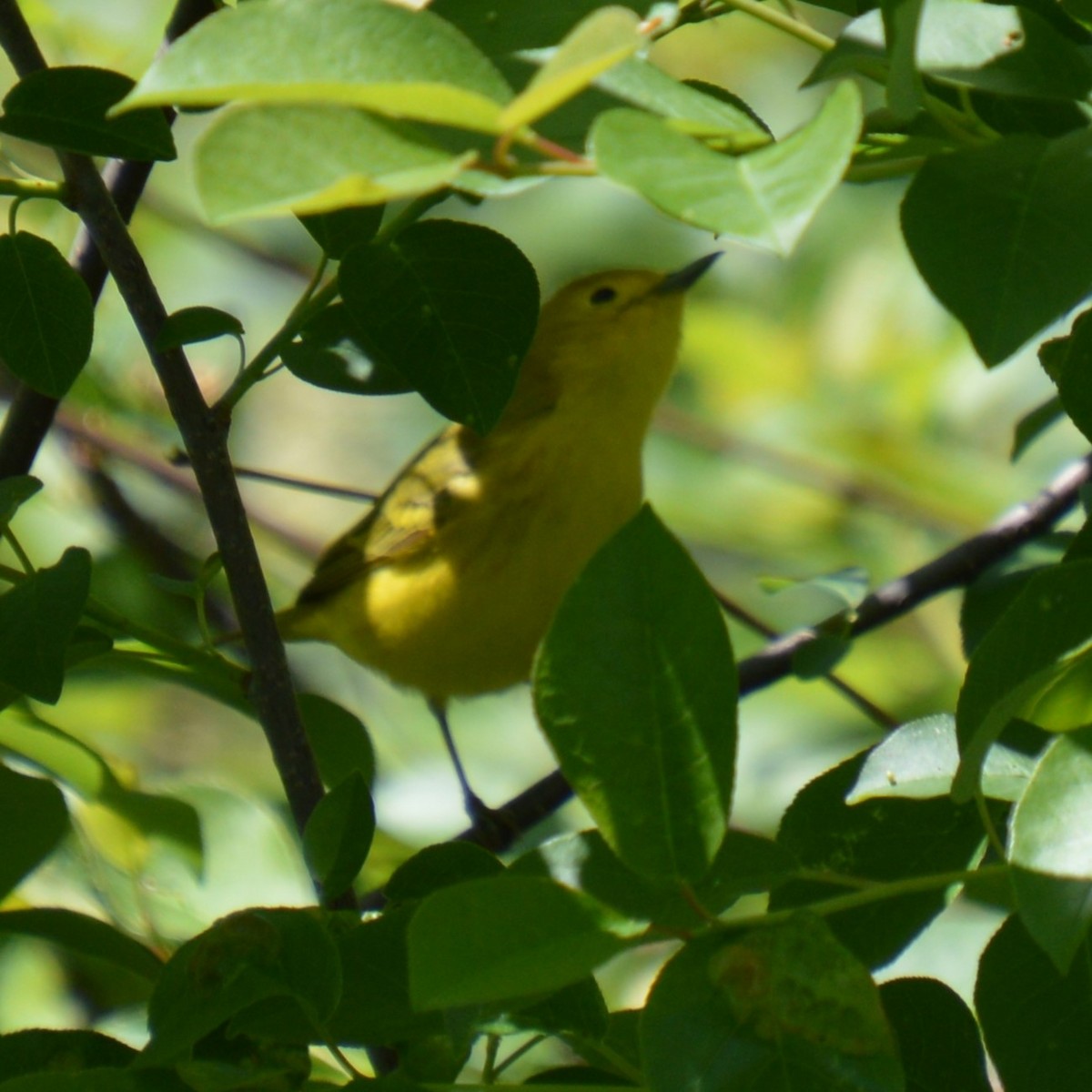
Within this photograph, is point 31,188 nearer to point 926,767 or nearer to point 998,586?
point 926,767

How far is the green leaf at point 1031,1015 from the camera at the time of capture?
3.15ft

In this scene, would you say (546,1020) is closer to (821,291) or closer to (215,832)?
(215,832)

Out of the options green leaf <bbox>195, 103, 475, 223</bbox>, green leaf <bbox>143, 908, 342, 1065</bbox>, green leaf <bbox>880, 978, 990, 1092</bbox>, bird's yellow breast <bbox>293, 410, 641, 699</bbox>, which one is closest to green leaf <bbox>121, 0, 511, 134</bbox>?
green leaf <bbox>195, 103, 475, 223</bbox>

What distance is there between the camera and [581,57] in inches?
26.6

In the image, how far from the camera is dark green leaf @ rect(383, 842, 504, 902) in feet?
3.71

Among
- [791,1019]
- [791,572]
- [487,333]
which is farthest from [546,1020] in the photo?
[791,572]

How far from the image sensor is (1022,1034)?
0.98 meters

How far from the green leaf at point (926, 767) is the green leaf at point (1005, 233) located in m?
0.32

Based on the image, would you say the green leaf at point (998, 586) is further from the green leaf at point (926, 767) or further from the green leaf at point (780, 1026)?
the green leaf at point (780, 1026)

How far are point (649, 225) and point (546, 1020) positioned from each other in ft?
13.0

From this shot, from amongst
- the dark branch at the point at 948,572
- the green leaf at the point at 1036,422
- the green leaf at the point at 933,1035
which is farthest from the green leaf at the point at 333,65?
the dark branch at the point at 948,572

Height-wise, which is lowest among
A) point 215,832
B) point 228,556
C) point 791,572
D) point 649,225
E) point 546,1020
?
point 791,572

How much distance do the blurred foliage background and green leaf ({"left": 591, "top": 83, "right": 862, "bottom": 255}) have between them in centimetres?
119

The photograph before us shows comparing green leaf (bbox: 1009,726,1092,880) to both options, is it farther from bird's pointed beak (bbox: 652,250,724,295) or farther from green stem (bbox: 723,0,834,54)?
bird's pointed beak (bbox: 652,250,724,295)
